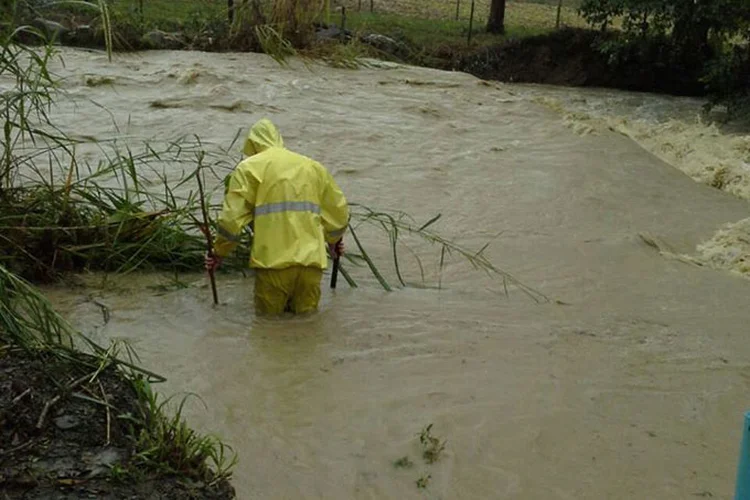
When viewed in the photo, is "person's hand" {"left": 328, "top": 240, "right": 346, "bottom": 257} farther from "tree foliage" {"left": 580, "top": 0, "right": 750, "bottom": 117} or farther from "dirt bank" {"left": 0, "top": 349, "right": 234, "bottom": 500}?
"tree foliage" {"left": 580, "top": 0, "right": 750, "bottom": 117}

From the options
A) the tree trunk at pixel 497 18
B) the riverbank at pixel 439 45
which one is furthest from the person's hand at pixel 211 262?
the tree trunk at pixel 497 18

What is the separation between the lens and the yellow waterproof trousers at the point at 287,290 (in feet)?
19.5

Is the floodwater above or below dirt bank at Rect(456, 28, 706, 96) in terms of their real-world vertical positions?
below

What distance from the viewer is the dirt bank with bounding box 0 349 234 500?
3.43 m

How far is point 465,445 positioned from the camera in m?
4.64

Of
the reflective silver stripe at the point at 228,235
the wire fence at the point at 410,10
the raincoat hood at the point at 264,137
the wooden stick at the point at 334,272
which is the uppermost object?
the raincoat hood at the point at 264,137

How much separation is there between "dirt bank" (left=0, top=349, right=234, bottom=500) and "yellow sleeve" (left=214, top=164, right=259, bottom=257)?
5.95ft

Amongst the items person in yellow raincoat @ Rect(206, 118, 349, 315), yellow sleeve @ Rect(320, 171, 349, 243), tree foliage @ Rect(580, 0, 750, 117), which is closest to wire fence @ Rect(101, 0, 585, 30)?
tree foliage @ Rect(580, 0, 750, 117)

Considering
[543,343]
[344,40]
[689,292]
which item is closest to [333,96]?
[344,40]

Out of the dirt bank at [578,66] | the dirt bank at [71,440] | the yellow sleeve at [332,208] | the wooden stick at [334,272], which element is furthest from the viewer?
the dirt bank at [578,66]

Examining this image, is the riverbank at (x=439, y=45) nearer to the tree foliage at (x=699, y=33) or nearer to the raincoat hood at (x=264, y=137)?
the tree foliage at (x=699, y=33)

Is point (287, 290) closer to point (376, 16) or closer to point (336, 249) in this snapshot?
point (336, 249)

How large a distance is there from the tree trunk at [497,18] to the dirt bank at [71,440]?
726 inches

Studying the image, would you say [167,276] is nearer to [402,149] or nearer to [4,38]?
[4,38]
